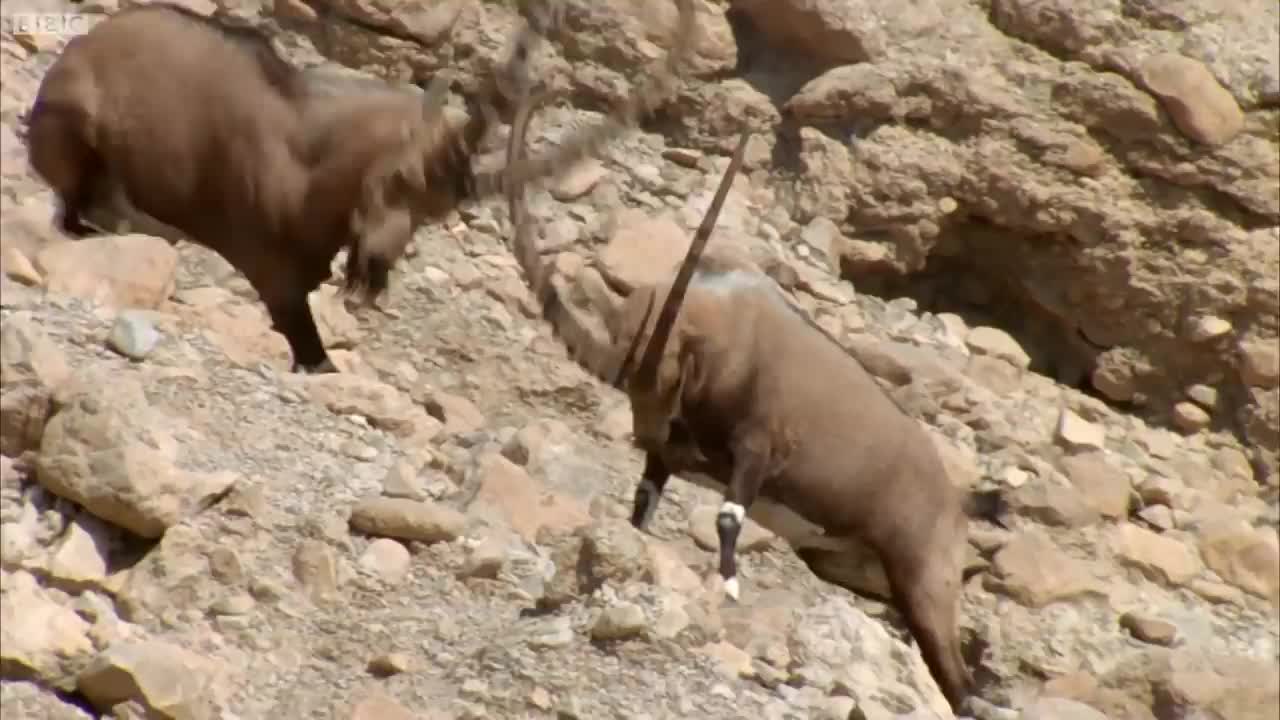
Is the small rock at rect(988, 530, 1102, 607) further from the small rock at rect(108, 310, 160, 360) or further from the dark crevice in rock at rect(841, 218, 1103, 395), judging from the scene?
the small rock at rect(108, 310, 160, 360)

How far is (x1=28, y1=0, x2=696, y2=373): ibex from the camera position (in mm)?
2855

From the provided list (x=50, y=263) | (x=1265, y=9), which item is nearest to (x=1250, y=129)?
(x=1265, y=9)

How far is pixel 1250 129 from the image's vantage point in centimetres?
414

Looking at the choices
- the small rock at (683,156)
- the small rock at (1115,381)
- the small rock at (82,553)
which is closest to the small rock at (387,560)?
the small rock at (82,553)

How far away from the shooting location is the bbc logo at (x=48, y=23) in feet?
10.9

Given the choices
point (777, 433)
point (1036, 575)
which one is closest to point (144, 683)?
point (777, 433)

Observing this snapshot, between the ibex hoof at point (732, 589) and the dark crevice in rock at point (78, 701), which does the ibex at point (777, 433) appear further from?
the dark crevice in rock at point (78, 701)

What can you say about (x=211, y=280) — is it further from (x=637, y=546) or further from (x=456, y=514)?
(x=637, y=546)

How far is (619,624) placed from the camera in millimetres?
2469

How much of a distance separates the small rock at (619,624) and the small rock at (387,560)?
1.15ft

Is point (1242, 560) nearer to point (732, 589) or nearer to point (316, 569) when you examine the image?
point (732, 589)

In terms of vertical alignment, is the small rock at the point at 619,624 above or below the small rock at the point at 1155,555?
above

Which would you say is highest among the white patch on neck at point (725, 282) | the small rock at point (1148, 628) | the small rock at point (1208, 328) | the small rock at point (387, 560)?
the white patch on neck at point (725, 282)

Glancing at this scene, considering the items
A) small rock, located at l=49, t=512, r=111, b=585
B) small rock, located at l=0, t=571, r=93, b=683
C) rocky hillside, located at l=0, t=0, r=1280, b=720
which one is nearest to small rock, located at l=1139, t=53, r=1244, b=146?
rocky hillside, located at l=0, t=0, r=1280, b=720
